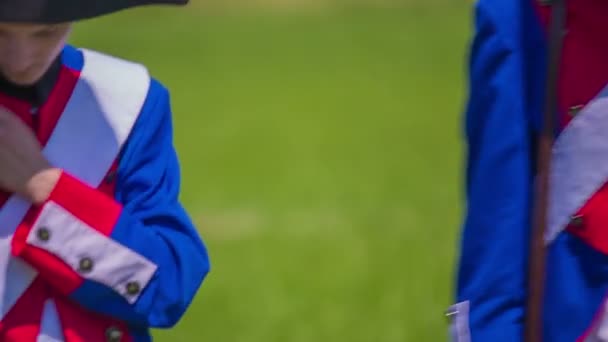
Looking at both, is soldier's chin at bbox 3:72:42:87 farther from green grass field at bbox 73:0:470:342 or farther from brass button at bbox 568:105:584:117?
green grass field at bbox 73:0:470:342

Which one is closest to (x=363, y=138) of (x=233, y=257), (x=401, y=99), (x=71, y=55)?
(x=401, y=99)

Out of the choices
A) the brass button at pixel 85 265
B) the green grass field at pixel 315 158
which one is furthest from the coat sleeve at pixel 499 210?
the green grass field at pixel 315 158

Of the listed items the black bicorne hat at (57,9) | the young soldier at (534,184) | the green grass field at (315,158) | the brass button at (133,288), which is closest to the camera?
the black bicorne hat at (57,9)

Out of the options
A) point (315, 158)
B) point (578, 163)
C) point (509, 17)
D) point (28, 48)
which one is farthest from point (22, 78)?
point (315, 158)

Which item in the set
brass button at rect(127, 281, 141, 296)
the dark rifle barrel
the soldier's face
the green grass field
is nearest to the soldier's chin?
the soldier's face

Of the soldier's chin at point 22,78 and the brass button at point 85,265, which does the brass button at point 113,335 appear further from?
the soldier's chin at point 22,78

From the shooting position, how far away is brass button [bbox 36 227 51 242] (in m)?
2.79

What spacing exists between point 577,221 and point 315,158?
26.0 ft

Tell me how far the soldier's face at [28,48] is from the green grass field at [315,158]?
3.77 metres

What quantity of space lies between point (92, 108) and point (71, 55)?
11cm

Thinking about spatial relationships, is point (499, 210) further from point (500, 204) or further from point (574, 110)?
point (574, 110)

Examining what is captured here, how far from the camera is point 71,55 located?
296 centimetres

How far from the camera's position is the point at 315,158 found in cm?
1066

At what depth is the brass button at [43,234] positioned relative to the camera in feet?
9.14
